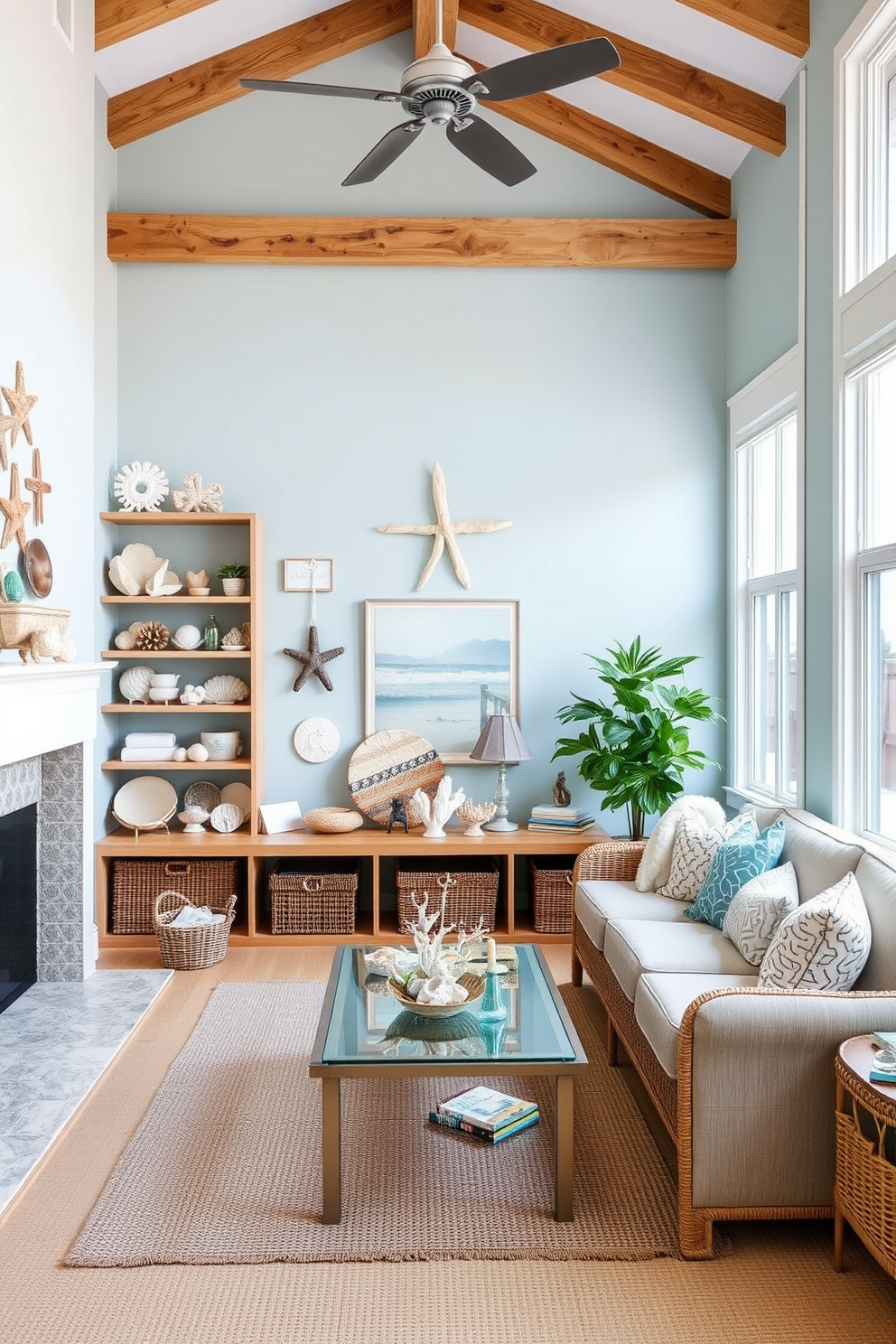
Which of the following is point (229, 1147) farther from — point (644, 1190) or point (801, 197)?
point (801, 197)

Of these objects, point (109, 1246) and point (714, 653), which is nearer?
point (109, 1246)

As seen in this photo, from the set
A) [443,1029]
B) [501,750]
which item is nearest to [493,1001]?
[443,1029]

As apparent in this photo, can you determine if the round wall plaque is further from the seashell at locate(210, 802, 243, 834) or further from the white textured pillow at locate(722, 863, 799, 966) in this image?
the white textured pillow at locate(722, 863, 799, 966)

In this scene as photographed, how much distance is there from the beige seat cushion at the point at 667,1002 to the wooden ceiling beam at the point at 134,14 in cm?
433

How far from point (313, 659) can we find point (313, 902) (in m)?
1.18

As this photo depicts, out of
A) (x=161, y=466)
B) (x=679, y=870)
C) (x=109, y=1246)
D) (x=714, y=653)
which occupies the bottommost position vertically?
(x=109, y=1246)

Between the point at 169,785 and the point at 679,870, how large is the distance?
2.60 metres

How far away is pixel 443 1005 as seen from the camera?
2.76 meters

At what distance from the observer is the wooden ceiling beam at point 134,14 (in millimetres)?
4414

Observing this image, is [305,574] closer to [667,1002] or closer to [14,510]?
[14,510]

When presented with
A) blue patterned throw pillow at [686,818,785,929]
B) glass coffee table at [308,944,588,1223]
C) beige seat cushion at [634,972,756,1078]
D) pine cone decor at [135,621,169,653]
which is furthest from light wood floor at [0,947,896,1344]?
pine cone decor at [135,621,169,653]

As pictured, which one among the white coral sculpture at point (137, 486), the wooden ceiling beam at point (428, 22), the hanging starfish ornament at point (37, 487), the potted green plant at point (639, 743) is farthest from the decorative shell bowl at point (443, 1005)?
the wooden ceiling beam at point (428, 22)

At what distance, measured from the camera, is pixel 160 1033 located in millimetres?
3785

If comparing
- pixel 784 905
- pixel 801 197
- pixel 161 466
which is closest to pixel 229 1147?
pixel 784 905
